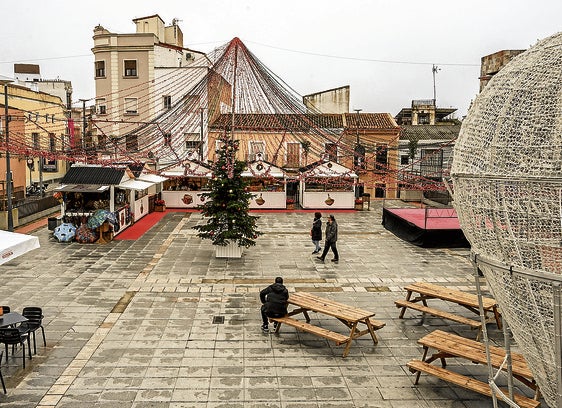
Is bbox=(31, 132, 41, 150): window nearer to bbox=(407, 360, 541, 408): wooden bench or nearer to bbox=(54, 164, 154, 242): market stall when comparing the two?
bbox=(54, 164, 154, 242): market stall

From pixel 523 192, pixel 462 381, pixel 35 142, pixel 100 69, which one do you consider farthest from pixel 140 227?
pixel 100 69

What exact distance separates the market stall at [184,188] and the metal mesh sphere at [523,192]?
23927mm

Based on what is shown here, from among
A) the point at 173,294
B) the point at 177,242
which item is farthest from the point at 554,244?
the point at 177,242

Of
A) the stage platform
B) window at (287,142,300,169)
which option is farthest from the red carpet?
the stage platform

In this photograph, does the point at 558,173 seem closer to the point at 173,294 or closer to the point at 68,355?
the point at 68,355

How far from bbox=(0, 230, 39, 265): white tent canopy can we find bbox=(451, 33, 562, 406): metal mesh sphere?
7.03 m

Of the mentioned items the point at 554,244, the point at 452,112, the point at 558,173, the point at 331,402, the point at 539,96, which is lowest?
the point at 331,402

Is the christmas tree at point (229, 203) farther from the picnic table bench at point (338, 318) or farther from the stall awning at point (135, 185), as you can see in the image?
the stall awning at point (135, 185)

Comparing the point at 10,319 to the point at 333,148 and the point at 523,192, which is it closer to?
Result: the point at 523,192

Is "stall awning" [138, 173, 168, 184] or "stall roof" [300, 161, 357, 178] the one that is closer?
"stall awning" [138, 173, 168, 184]

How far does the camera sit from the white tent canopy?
8062 millimetres

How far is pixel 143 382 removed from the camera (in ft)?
25.9

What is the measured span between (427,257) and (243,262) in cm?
645

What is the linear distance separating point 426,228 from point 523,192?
549 inches
